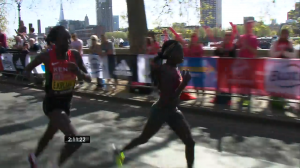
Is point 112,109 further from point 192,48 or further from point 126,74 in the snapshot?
point 192,48

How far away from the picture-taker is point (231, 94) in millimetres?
8180

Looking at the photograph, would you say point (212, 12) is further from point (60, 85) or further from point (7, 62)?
point (60, 85)

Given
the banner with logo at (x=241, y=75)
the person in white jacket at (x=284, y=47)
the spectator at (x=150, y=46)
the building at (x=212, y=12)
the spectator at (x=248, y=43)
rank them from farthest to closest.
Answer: the building at (x=212, y=12) < the spectator at (x=150, y=46) < the spectator at (x=248, y=43) < the person in white jacket at (x=284, y=47) < the banner with logo at (x=241, y=75)

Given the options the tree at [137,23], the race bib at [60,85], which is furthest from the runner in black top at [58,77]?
the tree at [137,23]

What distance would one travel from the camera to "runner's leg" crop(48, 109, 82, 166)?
3.66 m

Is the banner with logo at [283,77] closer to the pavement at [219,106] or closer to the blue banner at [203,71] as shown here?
the pavement at [219,106]

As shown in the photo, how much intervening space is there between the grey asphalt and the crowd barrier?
967 millimetres

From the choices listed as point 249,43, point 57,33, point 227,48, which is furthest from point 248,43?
point 57,33

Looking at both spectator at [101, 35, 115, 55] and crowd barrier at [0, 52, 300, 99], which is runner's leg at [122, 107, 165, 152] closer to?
crowd barrier at [0, 52, 300, 99]

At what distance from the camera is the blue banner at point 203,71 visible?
8305 millimetres

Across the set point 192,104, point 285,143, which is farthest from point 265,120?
point 192,104

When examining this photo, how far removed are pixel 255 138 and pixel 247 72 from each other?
7.43 feet

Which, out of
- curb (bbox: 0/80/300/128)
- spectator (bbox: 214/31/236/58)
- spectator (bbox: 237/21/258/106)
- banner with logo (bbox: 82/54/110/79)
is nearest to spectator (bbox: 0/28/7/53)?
banner with logo (bbox: 82/54/110/79)

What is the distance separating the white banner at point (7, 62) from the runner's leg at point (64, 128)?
37.6 ft
